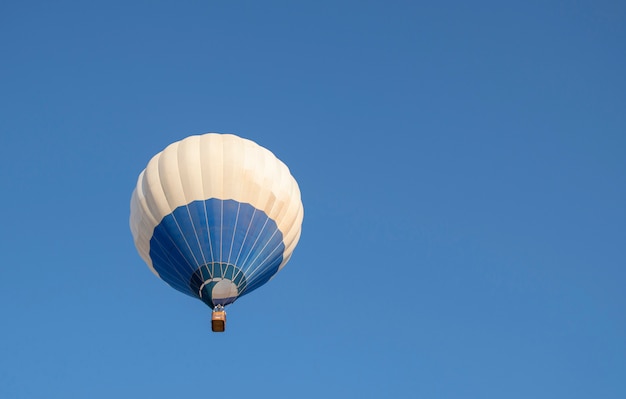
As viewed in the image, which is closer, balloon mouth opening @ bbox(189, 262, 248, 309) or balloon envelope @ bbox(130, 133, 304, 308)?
balloon mouth opening @ bbox(189, 262, 248, 309)

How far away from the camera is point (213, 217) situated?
33.9 m

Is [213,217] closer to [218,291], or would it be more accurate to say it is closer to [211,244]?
[211,244]

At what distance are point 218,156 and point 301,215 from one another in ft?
10.1

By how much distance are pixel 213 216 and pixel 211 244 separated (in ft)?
2.42

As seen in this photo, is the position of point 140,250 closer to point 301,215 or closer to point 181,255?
point 181,255

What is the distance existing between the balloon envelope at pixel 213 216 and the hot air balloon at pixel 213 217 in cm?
3

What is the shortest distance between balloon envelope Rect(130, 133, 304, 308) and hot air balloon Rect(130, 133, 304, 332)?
1.0 inches

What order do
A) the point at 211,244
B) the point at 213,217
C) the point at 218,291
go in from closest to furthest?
the point at 218,291
the point at 211,244
the point at 213,217

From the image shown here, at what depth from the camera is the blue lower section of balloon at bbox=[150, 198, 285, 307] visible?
33781 mm

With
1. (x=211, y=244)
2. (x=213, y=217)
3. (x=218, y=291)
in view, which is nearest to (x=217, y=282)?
(x=218, y=291)

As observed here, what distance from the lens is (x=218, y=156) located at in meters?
34.7

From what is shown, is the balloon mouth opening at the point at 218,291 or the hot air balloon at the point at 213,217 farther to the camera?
the hot air balloon at the point at 213,217

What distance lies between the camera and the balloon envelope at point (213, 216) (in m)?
33.8

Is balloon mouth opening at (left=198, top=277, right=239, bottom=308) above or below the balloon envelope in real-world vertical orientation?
below
